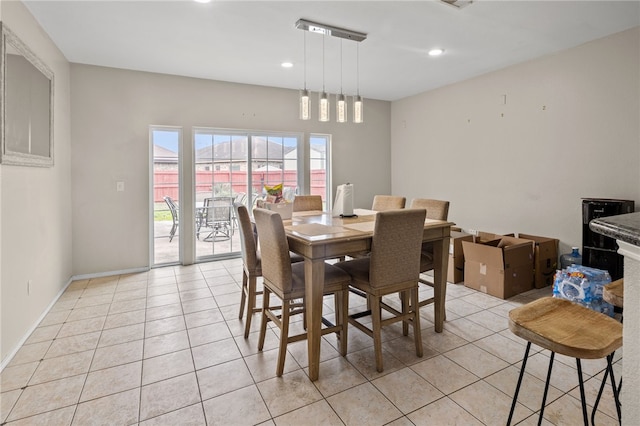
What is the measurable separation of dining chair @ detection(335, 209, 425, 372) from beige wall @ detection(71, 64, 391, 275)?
3.35 meters

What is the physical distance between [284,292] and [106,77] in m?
3.80

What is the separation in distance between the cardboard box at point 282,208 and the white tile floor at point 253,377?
101 centimetres

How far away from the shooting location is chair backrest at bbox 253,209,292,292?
212 cm

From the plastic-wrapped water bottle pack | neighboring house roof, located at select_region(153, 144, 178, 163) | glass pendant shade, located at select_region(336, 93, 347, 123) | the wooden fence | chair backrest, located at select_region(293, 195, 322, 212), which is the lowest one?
the plastic-wrapped water bottle pack

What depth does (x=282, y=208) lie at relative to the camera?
9.95 ft

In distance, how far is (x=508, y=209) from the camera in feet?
14.5

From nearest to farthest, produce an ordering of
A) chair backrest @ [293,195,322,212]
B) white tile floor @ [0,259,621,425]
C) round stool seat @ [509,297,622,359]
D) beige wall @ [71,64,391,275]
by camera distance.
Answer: round stool seat @ [509,297,622,359], white tile floor @ [0,259,621,425], chair backrest @ [293,195,322,212], beige wall @ [71,64,391,275]

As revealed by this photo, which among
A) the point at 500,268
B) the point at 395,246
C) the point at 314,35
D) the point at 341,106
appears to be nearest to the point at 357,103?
the point at 341,106

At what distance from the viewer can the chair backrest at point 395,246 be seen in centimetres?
216

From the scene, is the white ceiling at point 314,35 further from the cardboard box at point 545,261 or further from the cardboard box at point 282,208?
the cardboard box at point 545,261

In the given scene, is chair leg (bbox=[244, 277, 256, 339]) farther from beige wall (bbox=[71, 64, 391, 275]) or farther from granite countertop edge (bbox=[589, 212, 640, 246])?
beige wall (bbox=[71, 64, 391, 275])

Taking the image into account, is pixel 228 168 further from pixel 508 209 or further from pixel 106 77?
pixel 508 209

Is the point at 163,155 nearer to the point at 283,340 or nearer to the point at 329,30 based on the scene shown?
the point at 329,30

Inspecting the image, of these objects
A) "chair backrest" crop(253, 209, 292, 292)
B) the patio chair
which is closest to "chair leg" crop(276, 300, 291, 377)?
"chair backrest" crop(253, 209, 292, 292)
